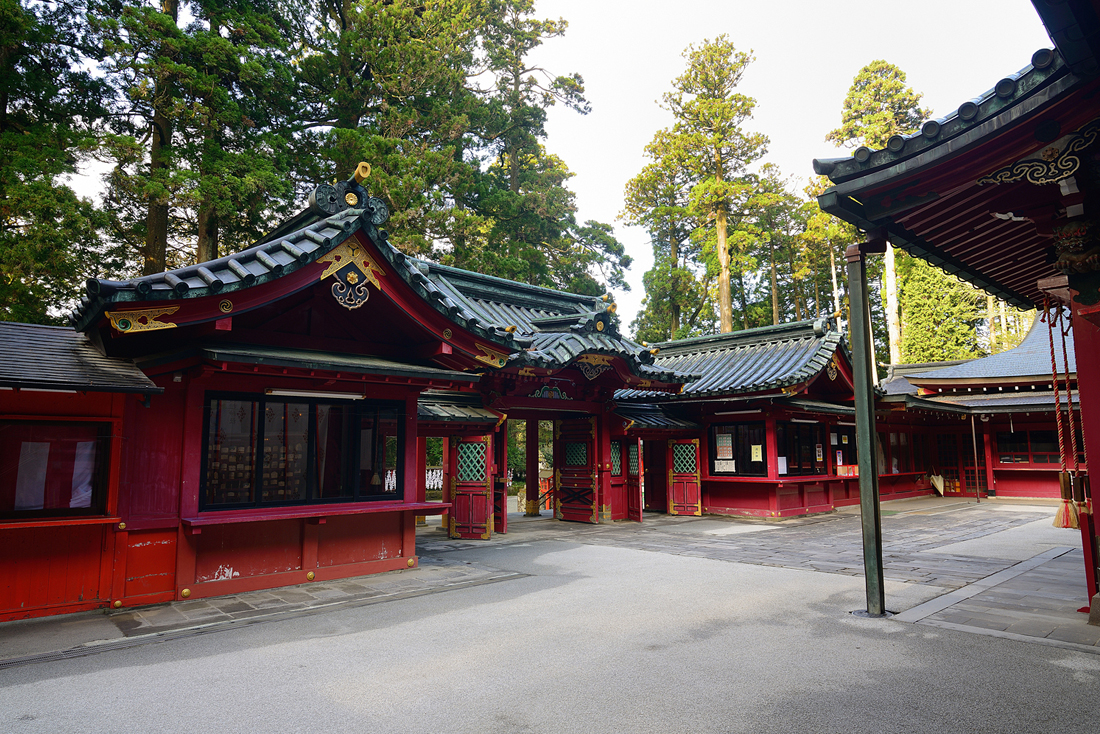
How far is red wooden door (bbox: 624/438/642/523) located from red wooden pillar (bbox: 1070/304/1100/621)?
10.3 meters

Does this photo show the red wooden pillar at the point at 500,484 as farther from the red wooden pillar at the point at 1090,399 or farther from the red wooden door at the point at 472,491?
the red wooden pillar at the point at 1090,399

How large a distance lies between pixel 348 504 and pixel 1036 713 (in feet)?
25.2

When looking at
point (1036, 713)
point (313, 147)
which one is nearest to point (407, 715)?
point (1036, 713)

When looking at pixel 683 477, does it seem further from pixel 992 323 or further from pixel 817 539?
pixel 992 323

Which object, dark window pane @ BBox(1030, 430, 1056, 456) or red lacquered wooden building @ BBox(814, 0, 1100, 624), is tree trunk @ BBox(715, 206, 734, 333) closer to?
dark window pane @ BBox(1030, 430, 1056, 456)

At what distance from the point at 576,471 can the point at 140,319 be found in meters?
11.3

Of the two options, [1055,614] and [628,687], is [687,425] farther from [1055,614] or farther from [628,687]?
[628,687]

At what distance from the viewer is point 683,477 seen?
1797 cm

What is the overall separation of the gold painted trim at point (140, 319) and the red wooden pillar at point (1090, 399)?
9362 millimetres

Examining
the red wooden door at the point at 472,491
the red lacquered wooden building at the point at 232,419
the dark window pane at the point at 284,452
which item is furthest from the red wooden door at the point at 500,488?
the dark window pane at the point at 284,452

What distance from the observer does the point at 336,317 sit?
8883 millimetres

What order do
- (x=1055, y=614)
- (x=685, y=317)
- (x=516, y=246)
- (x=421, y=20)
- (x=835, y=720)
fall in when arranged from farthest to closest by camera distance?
(x=685, y=317) → (x=516, y=246) → (x=421, y=20) → (x=1055, y=614) → (x=835, y=720)

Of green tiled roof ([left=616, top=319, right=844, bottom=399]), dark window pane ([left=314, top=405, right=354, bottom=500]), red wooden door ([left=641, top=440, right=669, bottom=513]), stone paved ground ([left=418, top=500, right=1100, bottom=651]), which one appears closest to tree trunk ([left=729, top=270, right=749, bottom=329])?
green tiled roof ([left=616, top=319, right=844, bottom=399])

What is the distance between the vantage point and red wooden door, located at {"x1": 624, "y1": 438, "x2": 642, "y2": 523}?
16.0 metres
